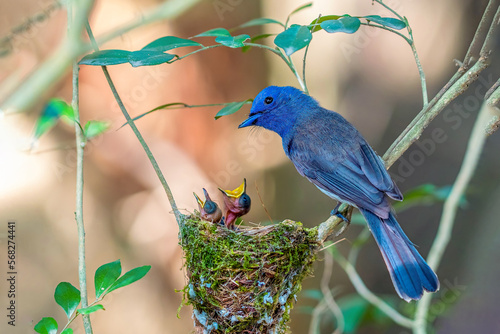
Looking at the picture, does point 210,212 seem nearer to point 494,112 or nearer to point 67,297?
point 67,297

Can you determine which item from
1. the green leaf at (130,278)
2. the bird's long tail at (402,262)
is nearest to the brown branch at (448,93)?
the bird's long tail at (402,262)

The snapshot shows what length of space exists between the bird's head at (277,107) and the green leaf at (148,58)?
1.17 m

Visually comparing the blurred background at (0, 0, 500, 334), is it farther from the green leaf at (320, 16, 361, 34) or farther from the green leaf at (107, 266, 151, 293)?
the green leaf at (107, 266, 151, 293)

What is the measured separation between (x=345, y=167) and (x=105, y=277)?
5.33 ft

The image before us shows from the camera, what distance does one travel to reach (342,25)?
210 centimetres

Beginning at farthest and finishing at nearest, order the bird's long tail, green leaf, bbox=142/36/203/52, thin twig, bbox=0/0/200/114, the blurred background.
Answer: the blurred background < the bird's long tail < green leaf, bbox=142/36/203/52 < thin twig, bbox=0/0/200/114

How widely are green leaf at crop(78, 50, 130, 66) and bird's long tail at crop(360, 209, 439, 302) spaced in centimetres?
157

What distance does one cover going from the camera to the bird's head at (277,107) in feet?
10.7

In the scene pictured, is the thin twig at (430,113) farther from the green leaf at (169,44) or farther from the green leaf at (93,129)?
the green leaf at (93,129)

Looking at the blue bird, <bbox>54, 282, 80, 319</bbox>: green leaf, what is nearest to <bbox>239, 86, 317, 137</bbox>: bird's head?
the blue bird

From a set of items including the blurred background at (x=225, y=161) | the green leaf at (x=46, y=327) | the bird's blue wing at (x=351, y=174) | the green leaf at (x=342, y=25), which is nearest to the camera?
the green leaf at (x=46, y=327)

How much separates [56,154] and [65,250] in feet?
2.64

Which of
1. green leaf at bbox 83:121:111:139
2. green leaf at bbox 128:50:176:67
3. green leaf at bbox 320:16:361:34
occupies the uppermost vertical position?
green leaf at bbox 128:50:176:67

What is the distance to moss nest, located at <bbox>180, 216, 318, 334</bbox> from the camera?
2.32 meters
